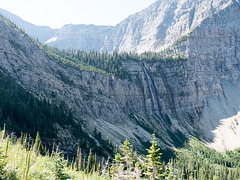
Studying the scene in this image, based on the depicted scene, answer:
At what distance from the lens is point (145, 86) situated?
5413 inches

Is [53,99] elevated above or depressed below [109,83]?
below

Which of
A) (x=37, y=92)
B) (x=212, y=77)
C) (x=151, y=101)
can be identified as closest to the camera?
(x=37, y=92)

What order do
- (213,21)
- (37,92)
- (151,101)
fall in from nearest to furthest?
(37,92), (151,101), (213,21)

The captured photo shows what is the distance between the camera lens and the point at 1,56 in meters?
76.9

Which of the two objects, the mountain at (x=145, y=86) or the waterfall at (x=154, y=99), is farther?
the waterfall at (x=154, y=99)

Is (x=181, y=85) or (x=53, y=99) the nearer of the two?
(x=53, y=99)

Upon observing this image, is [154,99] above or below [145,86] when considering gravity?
below

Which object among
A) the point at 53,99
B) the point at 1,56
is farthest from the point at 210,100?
the point at 1,56

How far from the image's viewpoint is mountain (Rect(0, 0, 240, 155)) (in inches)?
3238

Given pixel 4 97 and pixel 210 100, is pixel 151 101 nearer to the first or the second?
pixel 210 100

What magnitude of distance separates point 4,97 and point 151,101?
98307 mm

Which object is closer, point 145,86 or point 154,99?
point 154,99

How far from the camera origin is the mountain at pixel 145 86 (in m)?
82.2

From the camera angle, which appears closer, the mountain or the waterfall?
the mountain
